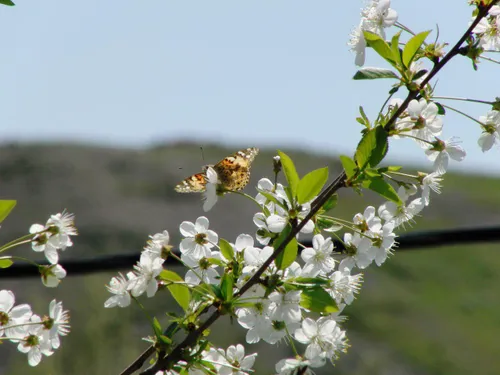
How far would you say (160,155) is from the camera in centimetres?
702

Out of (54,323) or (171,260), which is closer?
(54,323)

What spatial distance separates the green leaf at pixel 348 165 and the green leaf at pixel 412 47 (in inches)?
9.2

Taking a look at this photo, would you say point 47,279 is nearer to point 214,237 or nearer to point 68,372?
point 214,237

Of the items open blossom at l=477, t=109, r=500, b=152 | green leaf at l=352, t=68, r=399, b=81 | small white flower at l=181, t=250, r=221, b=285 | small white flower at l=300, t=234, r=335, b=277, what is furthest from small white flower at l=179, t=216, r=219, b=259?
open blossom at l=477, t=109, r=500, b=152

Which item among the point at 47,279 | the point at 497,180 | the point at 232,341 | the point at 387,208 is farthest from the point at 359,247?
the point at 497,180

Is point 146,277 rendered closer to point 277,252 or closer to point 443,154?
point 277,252

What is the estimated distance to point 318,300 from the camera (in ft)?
4.64

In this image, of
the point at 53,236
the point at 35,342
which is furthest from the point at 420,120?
the point at 35,342

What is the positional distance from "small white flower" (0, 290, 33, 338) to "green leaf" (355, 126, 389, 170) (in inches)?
29.4

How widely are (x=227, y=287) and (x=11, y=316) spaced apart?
18.5 inches

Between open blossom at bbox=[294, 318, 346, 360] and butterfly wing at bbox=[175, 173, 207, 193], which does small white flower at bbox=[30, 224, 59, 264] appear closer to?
butterfly wing at bbox=[175, 173, 207, 193]

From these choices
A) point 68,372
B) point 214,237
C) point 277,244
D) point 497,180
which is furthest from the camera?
point 497,180

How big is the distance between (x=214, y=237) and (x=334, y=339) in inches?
13.8

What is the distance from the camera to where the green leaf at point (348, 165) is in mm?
1365
